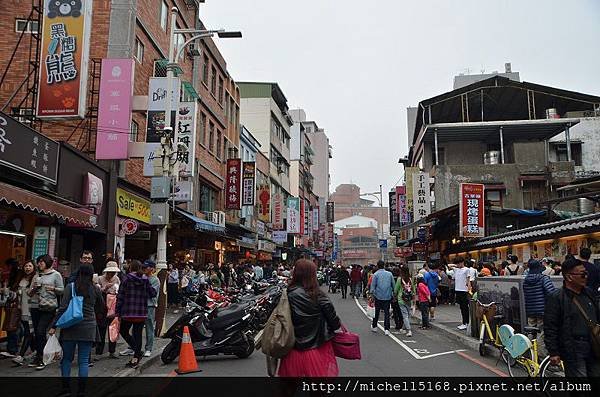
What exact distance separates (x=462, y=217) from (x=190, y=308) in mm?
17346

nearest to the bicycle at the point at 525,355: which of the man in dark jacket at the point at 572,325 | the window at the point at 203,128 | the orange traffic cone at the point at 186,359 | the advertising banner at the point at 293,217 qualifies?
the man in dark jacket at the point at 572,325

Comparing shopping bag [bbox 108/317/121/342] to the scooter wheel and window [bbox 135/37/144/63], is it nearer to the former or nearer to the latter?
the scooter wheel

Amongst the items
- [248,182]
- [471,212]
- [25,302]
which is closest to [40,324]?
[25,302]

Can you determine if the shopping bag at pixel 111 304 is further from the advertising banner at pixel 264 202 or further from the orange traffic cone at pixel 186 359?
the advertising banner at pixel 264 202

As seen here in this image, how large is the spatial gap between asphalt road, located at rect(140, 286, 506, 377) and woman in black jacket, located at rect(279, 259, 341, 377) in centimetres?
382

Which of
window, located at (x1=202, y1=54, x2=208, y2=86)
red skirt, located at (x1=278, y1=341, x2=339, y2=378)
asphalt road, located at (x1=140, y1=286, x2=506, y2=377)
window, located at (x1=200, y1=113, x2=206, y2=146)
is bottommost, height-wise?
asphalt road, located at (x1=140, y1=286, x2=506, y2=377)

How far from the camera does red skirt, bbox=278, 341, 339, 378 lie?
474cm

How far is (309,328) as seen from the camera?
15.8 feet

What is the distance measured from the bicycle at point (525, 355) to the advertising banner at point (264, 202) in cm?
3189

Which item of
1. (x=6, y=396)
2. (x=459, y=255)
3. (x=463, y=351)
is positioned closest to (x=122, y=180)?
(x=6, y=396)

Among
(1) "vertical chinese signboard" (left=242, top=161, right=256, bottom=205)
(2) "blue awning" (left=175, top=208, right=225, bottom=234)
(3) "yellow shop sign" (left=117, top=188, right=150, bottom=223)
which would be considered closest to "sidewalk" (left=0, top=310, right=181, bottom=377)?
(3) "yellow shop sign" (left=117, top=188, right=150, bottom=223)

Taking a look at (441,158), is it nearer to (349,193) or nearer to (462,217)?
(462,217)

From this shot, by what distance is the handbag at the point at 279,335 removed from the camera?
464cm

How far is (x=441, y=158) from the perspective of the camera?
38.4 meters
